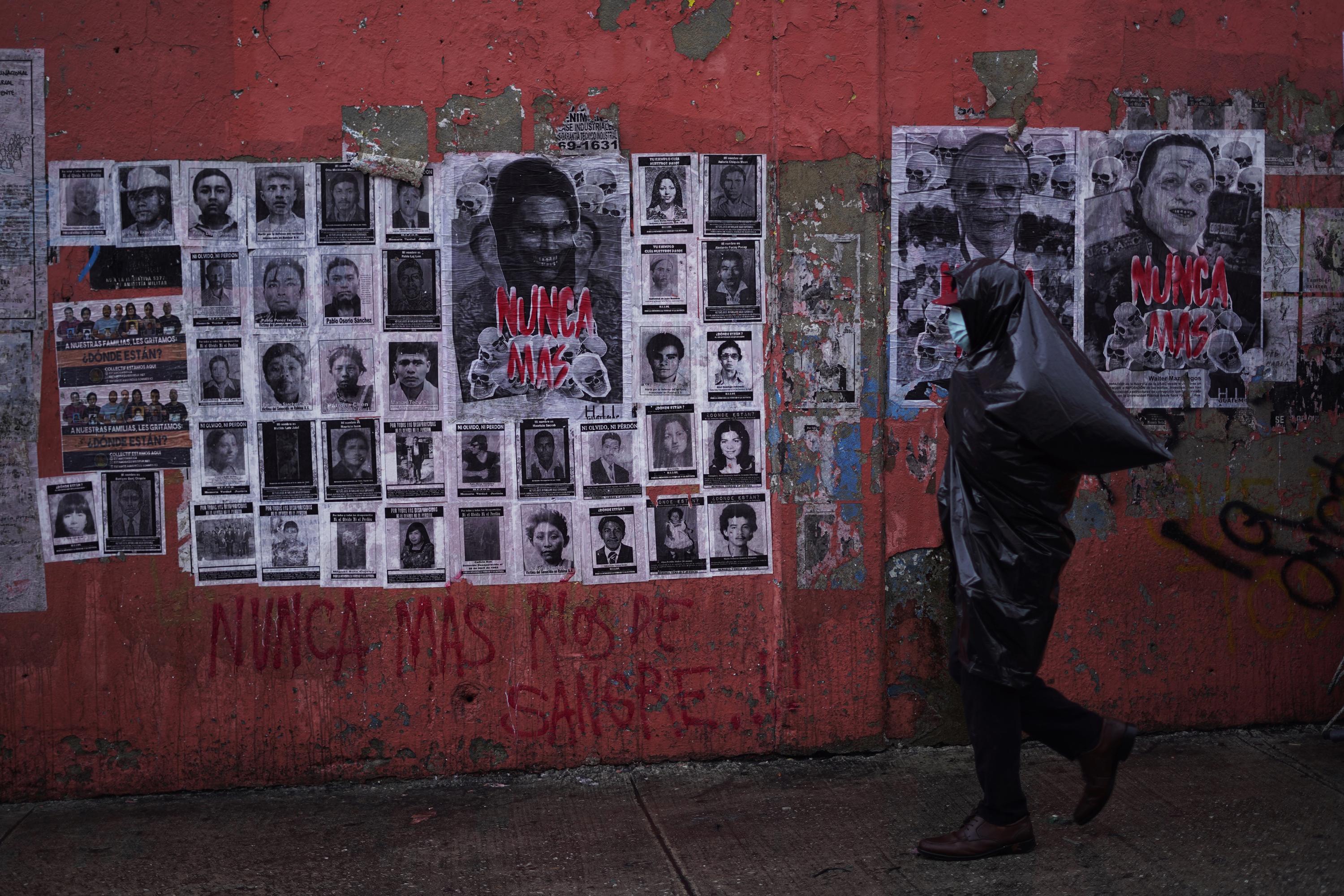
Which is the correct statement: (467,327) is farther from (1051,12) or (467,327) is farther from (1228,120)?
(1228,120)

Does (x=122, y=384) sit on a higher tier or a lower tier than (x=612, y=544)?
higher

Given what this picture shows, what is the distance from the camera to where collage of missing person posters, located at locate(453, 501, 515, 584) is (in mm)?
3961

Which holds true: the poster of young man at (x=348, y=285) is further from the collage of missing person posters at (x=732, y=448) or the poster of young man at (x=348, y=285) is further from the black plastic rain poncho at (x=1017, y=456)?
the black plastic rain poncho at (x=1017, y=456)

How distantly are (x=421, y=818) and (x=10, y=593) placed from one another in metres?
1.69

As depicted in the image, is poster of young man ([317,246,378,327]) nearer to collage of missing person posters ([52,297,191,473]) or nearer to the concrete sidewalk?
collage of missing person posters ([52,297,191,473])

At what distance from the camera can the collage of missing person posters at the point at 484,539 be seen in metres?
3.96

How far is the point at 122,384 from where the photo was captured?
12.5ft

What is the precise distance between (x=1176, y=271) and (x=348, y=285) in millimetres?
3203

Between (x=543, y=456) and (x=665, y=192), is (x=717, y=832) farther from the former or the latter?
(x=665, y=192)

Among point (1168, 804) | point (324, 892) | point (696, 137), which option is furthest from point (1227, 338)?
point (324, 892)

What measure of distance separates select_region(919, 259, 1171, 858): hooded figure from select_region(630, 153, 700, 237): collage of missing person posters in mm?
1161

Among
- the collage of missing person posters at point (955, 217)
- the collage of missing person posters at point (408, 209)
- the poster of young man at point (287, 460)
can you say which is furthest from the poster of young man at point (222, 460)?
the collage of missing person posters at point (955, 217)

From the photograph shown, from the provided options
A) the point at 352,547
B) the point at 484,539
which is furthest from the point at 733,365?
the point at 352,547

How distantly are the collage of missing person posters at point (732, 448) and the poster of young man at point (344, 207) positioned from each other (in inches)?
56.3
